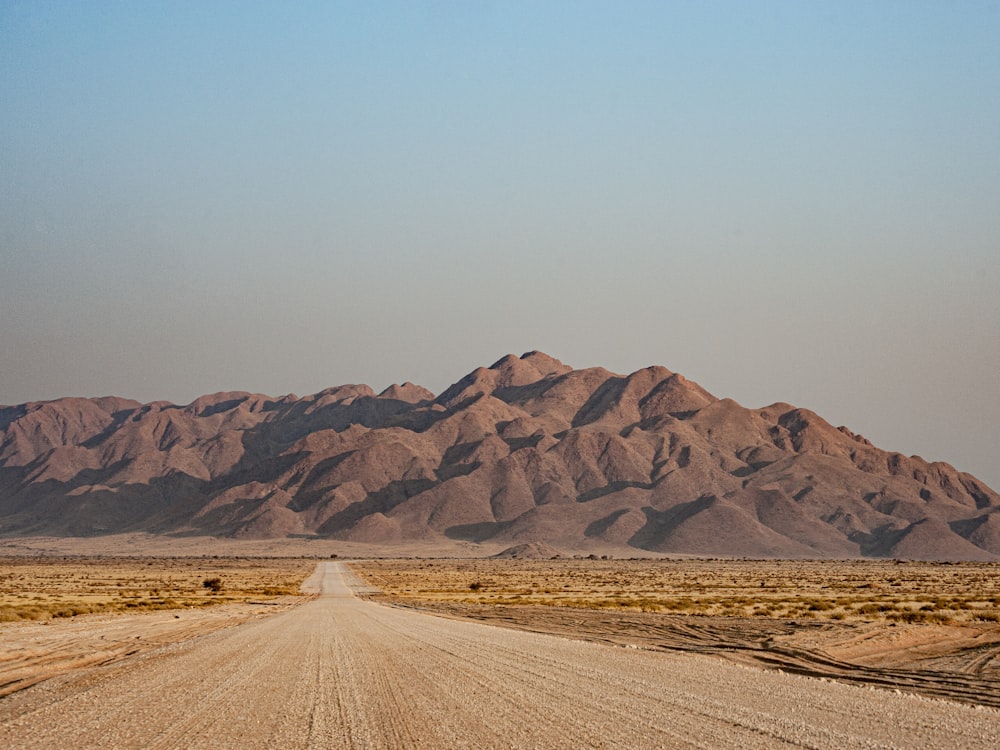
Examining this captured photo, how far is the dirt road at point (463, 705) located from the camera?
13086mm

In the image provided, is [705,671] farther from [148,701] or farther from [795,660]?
[148,701]

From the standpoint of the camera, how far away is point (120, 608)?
47.2 metres

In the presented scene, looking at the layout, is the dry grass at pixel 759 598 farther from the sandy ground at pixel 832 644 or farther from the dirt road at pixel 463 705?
the dirt road at pixel 463 705

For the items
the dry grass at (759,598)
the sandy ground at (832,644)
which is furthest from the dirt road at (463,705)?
the dry grass at (759,598)

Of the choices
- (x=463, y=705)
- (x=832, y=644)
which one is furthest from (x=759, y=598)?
(x=463, y=705)

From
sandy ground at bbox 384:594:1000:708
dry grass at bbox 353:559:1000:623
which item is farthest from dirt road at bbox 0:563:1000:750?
dry grass at bbox 353:559:1000:623

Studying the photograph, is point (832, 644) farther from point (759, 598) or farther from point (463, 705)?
point (759, 598)

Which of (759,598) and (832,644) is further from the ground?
(832,644)

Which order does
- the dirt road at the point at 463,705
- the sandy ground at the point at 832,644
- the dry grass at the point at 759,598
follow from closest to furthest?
the dirt road at the point at 463,705
the sandy ground at the point at 832,644
the dry grass at the point at 759,598

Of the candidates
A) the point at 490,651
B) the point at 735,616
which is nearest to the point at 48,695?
the point at 490,651

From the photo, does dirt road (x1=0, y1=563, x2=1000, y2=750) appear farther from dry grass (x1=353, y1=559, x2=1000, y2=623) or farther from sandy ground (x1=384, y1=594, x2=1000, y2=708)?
dry grass (x1=353, y1=559, x2=1000, y2=623)

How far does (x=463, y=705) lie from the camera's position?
15.7m

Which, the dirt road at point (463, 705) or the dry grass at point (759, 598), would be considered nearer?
the dirt road at point (463, 705)

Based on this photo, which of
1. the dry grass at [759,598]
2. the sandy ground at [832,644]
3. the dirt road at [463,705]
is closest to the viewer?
the dirt road at [463,705]
